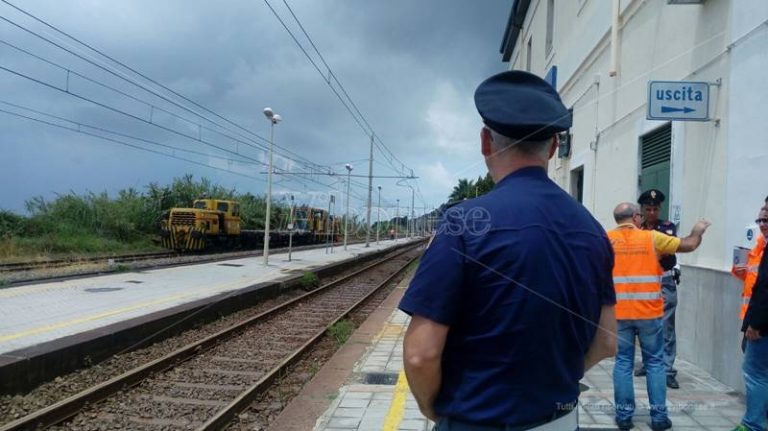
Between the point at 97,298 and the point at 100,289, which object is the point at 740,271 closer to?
the point at 97,298

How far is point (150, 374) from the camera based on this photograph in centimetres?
679

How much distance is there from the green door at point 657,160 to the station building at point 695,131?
2 centimetres

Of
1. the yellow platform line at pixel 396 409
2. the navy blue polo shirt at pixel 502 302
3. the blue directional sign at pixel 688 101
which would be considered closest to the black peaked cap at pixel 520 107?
the navy blue polo shirt at pixel 502 302

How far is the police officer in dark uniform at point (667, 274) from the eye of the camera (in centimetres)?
533

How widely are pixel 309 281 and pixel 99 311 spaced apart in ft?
27.4

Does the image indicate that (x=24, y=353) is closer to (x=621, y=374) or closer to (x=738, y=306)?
(x=621, y=374)

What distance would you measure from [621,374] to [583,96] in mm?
8456

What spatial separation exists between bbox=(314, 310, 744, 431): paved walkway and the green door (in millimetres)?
2390

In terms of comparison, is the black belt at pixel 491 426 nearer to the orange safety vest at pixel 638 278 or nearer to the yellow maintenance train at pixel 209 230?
the orange safety vest at pixel 638 278

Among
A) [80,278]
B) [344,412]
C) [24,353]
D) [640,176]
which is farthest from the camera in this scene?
[80,278]

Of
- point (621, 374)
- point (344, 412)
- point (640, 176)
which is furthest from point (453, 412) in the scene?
point (640, 176)

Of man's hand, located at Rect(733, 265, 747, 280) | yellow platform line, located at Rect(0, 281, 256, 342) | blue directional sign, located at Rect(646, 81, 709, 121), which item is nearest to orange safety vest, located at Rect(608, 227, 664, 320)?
man's hand, located at Rect(733, 265, 747, 280)

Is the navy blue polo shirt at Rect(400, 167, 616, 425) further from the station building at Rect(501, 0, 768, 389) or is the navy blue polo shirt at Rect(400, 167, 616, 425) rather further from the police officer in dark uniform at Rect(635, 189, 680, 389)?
the station building at Rect(501, 0, 768, 389)

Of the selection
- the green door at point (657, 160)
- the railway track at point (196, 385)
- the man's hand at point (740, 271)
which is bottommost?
the railway track at point (196, 385)
